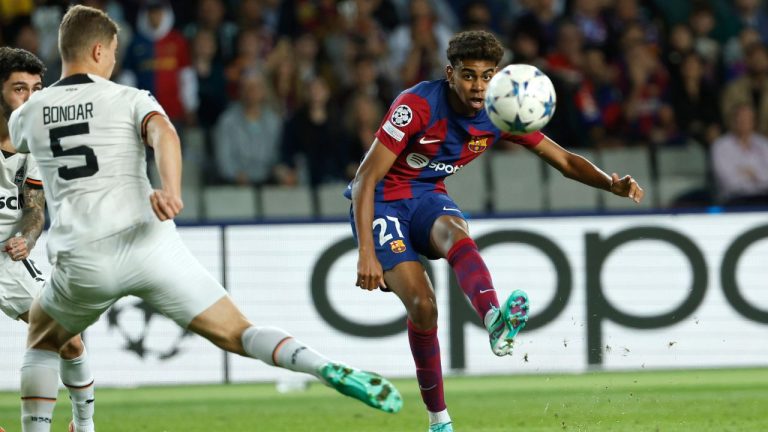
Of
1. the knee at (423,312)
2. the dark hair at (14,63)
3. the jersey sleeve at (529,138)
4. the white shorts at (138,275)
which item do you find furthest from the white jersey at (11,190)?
the jersey sleeve at (529,138)

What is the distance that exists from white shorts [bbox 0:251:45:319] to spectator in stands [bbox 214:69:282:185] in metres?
5.59

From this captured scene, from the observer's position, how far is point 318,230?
10.0 m

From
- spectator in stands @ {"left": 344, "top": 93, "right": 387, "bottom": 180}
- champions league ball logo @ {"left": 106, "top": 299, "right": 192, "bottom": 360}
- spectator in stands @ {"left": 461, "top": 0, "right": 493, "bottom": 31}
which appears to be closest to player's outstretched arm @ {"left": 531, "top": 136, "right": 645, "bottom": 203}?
champions league ball logo @ {"left": 106, "top": 299, "right": 192, "bottom": 360}

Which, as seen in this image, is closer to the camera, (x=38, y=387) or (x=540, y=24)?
(x=38, y=387)

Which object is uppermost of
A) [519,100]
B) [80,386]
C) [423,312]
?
[519,100]

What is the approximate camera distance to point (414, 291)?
6102 millimetres

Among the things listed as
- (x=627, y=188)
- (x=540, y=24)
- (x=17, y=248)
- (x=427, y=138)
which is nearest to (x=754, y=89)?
(x=540, y=24)

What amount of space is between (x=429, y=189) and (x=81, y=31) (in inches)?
85.3

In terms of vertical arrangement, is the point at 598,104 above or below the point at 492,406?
above

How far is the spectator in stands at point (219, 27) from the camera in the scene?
43.0 feet

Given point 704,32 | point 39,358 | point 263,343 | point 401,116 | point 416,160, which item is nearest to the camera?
point 263,343

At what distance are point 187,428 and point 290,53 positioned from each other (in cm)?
618

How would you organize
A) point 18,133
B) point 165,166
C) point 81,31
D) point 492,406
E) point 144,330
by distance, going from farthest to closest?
point 144,330 → point 492,406 → point 18,133 → point 81,31 → point 165,166

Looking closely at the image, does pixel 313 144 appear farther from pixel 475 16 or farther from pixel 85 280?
pixel 85 280
